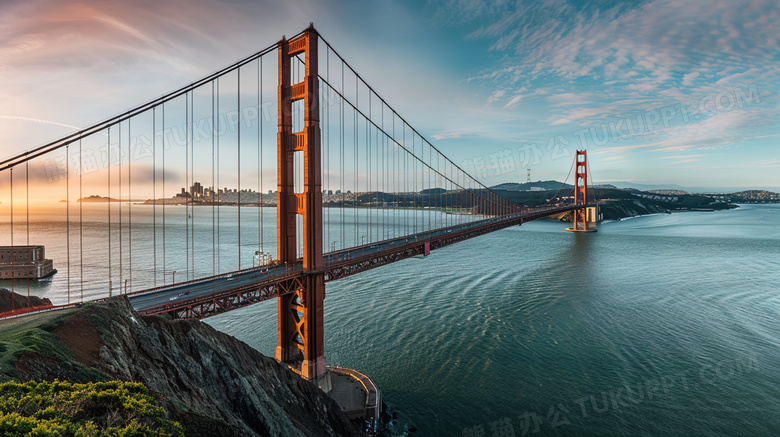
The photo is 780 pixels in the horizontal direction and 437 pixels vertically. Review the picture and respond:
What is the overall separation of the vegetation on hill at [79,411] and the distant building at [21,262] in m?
51.7

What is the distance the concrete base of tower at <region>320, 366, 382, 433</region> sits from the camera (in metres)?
14.6

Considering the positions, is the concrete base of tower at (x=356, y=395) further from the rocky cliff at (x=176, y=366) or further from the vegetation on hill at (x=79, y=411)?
the vegetation on hill at (x=79, y=411)

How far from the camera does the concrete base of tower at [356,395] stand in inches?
576

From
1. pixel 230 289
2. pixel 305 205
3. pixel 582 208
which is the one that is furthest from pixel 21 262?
pixel 582 208

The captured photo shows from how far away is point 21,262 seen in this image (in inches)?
1668

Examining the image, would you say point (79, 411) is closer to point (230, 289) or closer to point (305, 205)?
point (230, 289)

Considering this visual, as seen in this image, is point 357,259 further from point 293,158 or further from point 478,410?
point 478,410

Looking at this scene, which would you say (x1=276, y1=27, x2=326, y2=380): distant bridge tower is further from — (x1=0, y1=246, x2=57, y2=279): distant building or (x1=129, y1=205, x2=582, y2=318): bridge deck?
(x1=0, y1=246, x2=57, y2=279): distant building

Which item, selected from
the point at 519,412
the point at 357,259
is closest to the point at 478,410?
the point at 519,412

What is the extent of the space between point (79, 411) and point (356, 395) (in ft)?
41.1

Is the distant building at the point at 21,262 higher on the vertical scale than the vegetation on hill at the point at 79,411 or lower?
lower

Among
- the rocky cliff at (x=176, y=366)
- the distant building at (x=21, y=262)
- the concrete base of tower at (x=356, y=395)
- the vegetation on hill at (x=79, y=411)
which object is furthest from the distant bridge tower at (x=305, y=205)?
the distant building at (x=21, y=262)

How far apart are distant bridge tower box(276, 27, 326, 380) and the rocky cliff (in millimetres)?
3440

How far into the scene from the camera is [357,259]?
19516 millimetres
